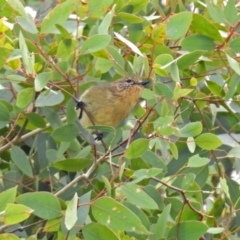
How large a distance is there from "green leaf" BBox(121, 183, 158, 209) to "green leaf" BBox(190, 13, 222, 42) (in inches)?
24.6

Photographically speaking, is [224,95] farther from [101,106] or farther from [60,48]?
[60,48]

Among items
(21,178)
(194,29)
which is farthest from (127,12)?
(21,178)

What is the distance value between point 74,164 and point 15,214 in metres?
0.61

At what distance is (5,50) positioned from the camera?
2.38 meters

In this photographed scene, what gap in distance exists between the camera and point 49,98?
2.60 meters

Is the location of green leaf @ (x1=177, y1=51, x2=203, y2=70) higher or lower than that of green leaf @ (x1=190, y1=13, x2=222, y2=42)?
lower

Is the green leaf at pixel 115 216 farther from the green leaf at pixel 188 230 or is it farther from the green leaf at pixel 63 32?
the green leaf at pixel 63 32

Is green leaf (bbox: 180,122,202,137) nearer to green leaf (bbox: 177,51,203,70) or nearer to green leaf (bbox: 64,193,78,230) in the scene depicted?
green leaf (bbox: 177,51,203,70)

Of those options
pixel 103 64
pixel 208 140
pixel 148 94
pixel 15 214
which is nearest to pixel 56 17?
pixel 103 64

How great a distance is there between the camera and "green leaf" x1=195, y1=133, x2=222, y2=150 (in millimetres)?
2545

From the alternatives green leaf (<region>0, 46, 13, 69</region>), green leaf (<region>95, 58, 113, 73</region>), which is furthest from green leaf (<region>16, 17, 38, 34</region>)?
green leaf (<region>95, 58, 113, 73</region>)

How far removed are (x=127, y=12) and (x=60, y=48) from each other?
15.4 inches

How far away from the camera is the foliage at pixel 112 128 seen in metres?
2.33

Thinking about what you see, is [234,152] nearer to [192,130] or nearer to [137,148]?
[192,130]
